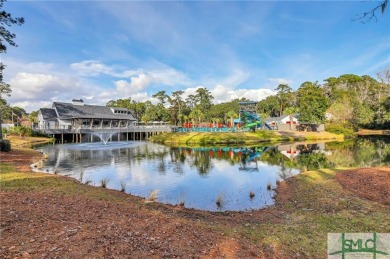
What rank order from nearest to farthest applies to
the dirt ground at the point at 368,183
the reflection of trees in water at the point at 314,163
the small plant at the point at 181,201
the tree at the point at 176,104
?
1. the dirt ground at the point at 368,183
2. the small plant at the point at 181,201
3. the reflection of trees in water at the point at 314,163
4. the tree at the point at 176,104

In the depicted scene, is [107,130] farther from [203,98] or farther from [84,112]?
[203,98]

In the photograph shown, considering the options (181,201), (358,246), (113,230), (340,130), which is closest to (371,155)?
(181,201)

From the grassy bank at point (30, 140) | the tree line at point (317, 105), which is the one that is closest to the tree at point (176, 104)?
the tree line at point (317, 105)

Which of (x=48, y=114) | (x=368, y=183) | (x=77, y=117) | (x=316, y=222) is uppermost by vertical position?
(x=48, y=114)

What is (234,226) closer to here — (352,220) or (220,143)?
(352,220)

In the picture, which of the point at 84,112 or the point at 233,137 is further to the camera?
the point at 84,112

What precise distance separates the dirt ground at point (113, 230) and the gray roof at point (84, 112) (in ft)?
181

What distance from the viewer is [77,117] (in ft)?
196

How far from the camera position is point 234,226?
9055 mm

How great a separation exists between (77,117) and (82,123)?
294 cm

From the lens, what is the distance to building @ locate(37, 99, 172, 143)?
58.1 m

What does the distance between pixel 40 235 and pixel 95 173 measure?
1604 centimetres

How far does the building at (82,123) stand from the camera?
5813 cm

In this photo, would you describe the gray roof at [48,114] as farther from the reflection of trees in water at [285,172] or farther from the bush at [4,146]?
the reflection of trees in water at [285,172]
